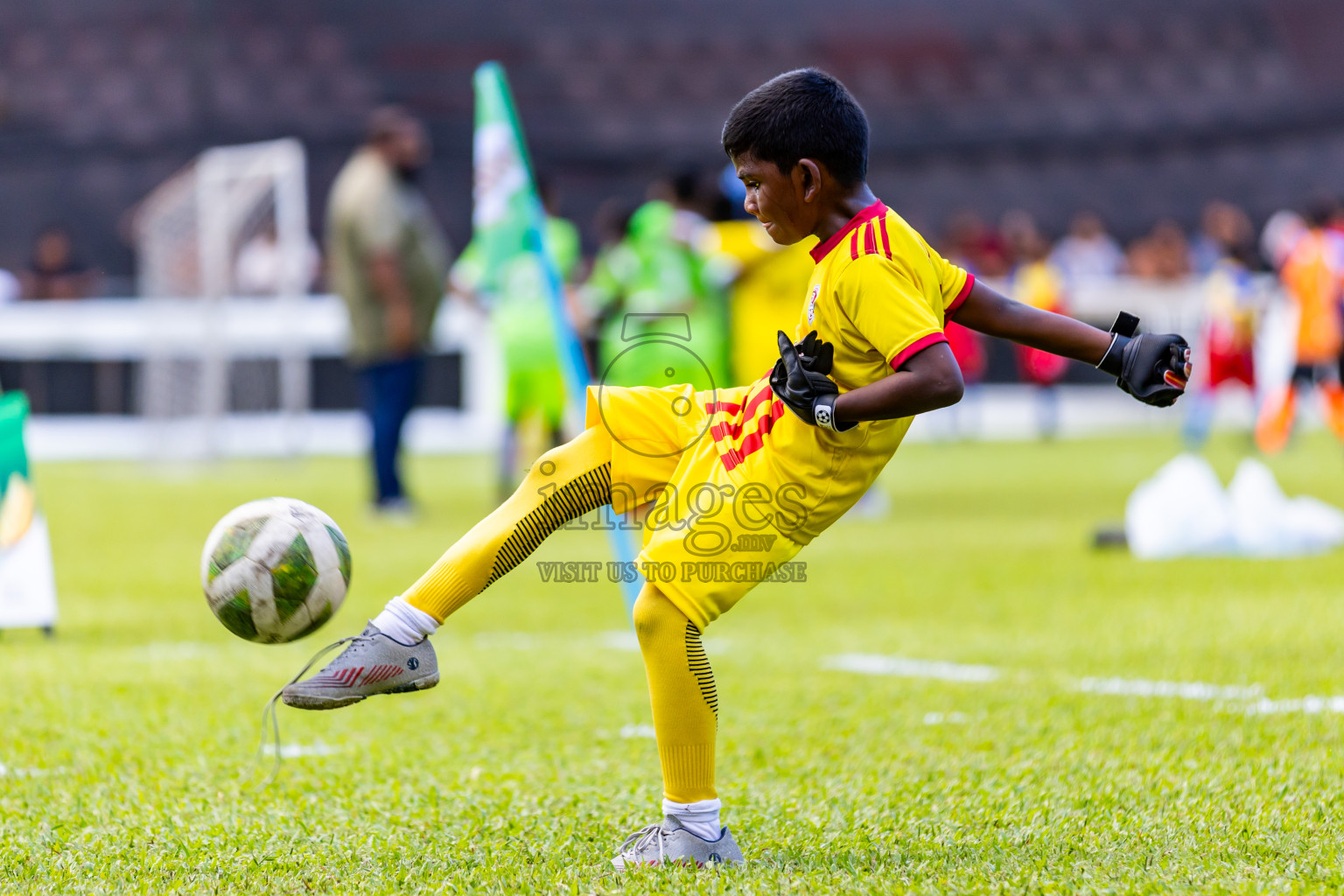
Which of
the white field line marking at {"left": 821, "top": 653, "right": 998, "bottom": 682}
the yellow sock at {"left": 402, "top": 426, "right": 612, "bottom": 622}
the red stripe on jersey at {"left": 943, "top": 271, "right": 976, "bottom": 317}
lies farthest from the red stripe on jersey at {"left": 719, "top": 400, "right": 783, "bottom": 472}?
the white field line marking at {"left": 821, "top": 653, "right": 998, "bottom": 682}

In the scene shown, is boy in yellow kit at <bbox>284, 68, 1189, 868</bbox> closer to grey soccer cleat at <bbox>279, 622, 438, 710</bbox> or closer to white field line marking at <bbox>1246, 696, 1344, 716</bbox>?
grey soccer cleat at <bbox>279, 622, 438, 710</bbox>

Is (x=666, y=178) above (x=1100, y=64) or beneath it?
beneath

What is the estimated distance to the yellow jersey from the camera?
8.37 ft

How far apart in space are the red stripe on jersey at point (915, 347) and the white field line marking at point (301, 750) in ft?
6.07

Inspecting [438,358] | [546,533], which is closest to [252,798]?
[546,533]

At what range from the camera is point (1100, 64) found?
27.0 meters

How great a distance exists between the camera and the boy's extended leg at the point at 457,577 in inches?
102

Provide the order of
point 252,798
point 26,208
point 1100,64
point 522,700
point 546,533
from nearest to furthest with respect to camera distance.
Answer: point 546,533 < point 252,798 < point 522,700 < point 26,208 < point 1100,64

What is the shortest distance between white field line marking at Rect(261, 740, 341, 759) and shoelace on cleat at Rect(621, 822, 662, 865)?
119 cm

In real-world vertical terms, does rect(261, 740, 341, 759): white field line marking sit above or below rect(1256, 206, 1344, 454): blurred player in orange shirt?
below

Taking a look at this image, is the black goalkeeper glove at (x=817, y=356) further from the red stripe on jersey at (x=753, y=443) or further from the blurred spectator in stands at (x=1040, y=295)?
the blurred spectator in stands at (x=1040, y=295)

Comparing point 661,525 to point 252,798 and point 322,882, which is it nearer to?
point 322,882

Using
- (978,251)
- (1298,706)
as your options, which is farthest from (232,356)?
(1298,706)

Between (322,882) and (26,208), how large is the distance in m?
22.9
